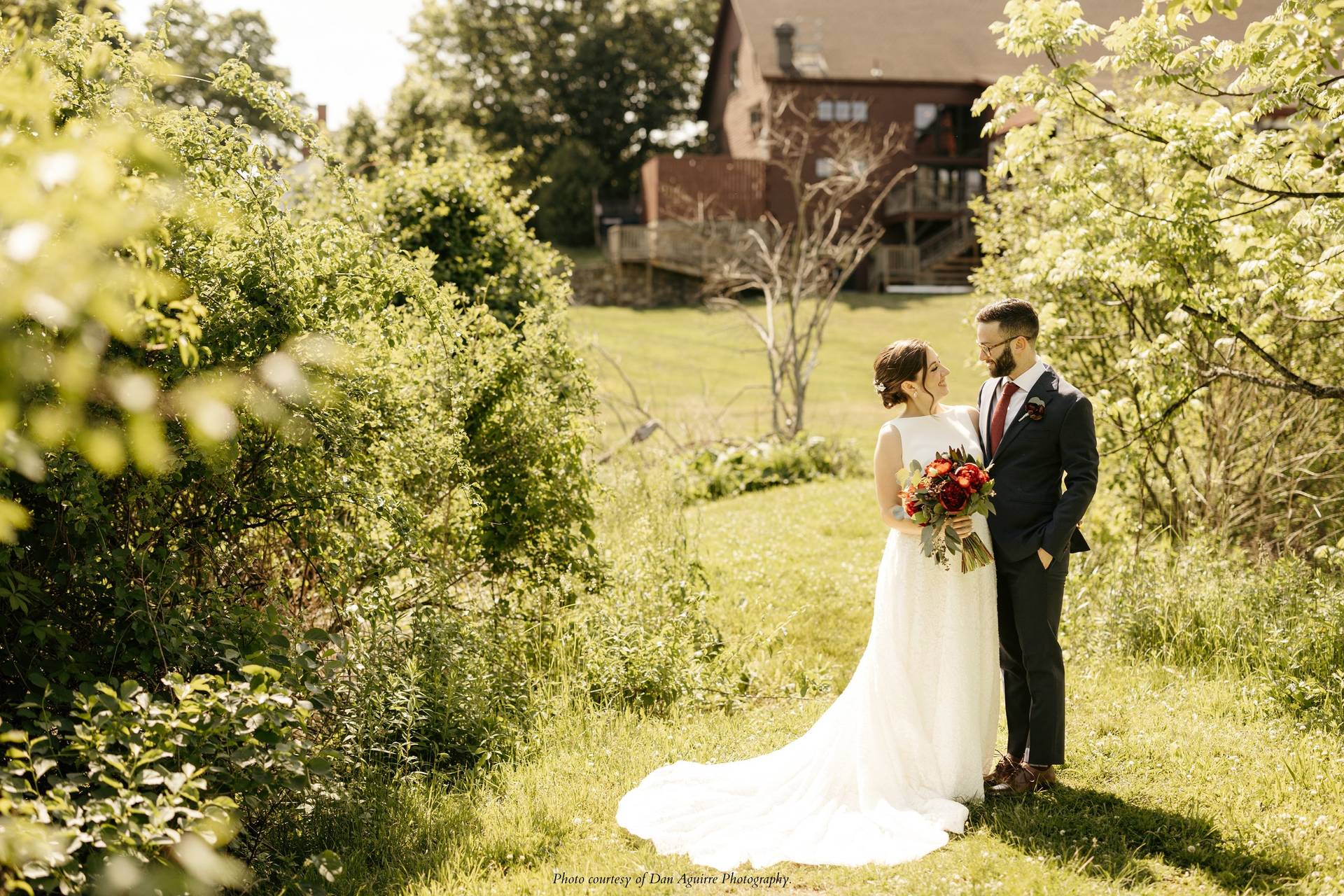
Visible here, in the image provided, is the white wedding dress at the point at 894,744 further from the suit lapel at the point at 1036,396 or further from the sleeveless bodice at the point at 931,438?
the suit lapel at the point at 1036,396

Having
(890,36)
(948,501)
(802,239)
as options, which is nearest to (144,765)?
(948,501)

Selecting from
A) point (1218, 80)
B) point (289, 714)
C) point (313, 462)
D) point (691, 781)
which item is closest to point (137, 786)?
point (289, 714)

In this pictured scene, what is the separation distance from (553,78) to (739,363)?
67.8 ft

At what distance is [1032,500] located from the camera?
15.7 feet

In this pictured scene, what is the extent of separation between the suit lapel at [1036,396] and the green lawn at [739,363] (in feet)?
28.3

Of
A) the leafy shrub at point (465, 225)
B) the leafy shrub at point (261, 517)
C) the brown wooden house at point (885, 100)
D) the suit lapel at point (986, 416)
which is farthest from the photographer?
the brown wooden house at point (885, 100)

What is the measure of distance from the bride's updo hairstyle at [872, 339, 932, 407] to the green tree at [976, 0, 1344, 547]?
1825 millimetres

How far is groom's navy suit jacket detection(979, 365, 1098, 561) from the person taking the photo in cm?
461

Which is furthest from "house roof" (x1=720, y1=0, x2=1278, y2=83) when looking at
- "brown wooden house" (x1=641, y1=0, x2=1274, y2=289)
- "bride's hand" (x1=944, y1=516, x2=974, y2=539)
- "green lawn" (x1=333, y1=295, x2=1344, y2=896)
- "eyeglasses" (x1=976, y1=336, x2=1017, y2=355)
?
"bride's hand" (x1=944, y1=516, x2=974, y2=539)

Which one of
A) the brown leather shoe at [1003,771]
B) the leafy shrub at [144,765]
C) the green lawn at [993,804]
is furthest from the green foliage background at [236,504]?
the brown leather shoe at [1003,771]

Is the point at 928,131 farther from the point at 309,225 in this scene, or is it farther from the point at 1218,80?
the point at 309,225

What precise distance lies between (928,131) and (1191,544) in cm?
3202

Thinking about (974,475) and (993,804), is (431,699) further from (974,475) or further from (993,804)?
(974,475)

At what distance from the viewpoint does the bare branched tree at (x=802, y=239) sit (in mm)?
15117
